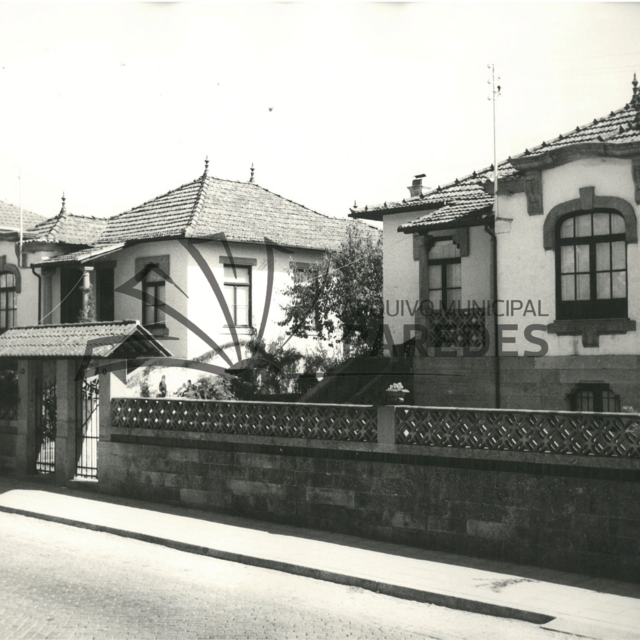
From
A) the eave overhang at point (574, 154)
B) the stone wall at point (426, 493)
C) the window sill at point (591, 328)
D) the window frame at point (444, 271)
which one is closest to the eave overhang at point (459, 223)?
the window frame at point (444, 271)

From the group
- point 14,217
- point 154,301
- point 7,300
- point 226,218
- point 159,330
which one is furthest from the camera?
point 14,217

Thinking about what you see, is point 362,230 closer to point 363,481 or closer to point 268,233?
point 268,233

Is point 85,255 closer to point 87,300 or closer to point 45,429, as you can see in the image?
point 87,300

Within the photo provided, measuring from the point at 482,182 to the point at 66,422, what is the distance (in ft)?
35.1

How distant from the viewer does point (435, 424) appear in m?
12.1

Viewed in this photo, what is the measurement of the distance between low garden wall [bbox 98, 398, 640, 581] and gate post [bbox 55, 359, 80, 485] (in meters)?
2.52

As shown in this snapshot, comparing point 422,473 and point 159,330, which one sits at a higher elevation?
point 159,330

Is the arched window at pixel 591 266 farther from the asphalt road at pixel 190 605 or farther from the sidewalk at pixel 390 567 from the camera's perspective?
the asphalt road at pixel 190 605

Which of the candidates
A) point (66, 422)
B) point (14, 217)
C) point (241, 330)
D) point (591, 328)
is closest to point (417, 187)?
point (241, 330)

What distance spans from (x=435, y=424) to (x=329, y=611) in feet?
12.0

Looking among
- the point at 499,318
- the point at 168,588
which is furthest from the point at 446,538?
the point at 499,318

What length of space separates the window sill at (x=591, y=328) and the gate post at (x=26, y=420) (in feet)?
38.9

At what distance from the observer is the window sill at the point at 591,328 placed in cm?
1623

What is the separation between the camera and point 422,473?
12.1 metres
